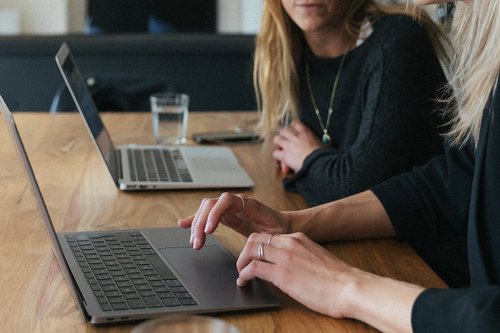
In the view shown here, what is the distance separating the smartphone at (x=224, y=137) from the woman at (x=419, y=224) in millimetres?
763

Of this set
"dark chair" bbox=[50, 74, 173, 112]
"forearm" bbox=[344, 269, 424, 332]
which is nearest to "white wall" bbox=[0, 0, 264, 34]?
"dark chair" bbox=[50, 74, 173, 112]

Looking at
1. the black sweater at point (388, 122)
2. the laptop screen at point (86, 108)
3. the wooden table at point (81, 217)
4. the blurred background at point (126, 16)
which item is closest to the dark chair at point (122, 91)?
the wooden table at point (81, 217)

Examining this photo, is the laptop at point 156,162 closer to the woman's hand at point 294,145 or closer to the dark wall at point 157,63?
the woman's hand at point 294,145

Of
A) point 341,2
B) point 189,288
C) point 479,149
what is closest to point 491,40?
point 479,149

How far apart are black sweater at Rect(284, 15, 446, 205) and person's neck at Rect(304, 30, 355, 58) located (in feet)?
0.49

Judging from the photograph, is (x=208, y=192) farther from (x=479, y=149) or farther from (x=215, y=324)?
(x=215, y=324)

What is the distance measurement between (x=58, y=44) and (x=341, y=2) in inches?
80.3

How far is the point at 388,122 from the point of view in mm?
1891

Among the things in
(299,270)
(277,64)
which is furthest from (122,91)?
(299,270)

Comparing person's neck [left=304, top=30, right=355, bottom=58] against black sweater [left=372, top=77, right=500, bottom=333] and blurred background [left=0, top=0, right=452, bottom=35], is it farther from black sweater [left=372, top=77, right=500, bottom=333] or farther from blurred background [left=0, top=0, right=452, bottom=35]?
blurred background [left=0, top=0, right=452, bottom=35]

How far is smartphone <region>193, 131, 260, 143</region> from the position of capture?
2344 mm

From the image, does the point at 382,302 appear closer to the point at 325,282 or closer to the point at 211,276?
the point at 325,282

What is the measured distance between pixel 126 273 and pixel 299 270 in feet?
0.77

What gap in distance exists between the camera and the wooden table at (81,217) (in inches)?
45.6
